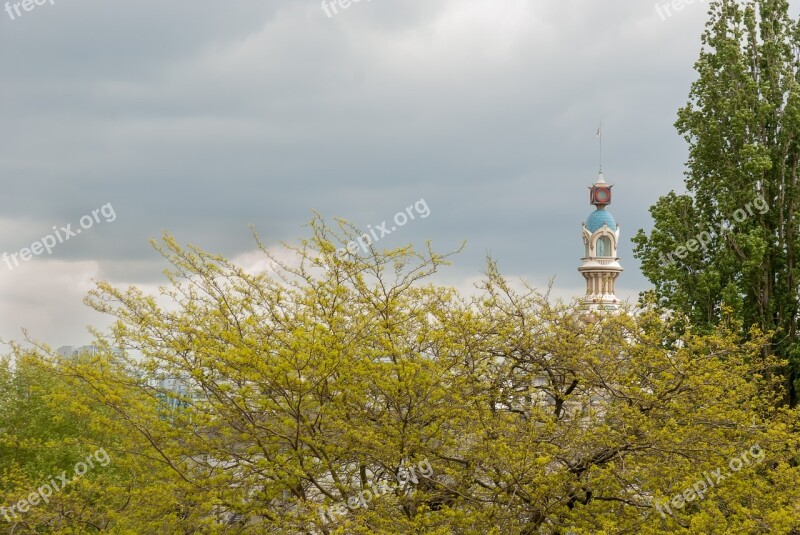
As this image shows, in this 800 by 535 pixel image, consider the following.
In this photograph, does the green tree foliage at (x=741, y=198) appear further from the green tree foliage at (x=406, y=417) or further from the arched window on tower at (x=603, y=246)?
the arched window on tower at (x=603, y=246)

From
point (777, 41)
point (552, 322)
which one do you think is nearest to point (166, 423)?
point (552, 322)

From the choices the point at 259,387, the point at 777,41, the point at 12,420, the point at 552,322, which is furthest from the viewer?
the point at 12,420

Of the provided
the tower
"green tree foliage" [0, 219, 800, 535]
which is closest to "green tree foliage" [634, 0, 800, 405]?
"green tree foliage" [0, 219, 800, 535]

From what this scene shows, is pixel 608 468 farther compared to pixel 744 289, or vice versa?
pixel 744 289

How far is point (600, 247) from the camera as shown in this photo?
85812 mm

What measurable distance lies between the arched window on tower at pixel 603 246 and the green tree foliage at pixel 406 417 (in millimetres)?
69096

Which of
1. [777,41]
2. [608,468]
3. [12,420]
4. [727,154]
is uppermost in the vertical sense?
[777,41]


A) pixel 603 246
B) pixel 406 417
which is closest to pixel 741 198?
pixel 406 417

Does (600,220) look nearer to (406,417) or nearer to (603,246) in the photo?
(603,246)

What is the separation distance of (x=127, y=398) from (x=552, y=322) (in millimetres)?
7138

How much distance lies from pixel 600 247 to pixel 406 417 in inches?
Result: 2848

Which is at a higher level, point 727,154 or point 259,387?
point 727,154

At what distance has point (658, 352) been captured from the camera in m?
16.5

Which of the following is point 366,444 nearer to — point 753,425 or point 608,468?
point 608,468
